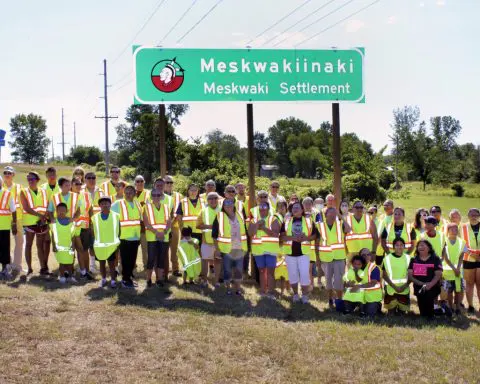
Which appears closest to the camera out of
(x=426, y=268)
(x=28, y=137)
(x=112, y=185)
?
(x=426, y=268)

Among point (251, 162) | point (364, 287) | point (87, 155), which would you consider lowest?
point (364, 287)

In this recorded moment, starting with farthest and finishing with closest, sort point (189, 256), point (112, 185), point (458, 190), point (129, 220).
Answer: point (458, 190) → point (112, 185) → point (189, 256) → point (129, 220)

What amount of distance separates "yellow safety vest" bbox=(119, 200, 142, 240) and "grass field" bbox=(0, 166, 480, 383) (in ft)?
3.34

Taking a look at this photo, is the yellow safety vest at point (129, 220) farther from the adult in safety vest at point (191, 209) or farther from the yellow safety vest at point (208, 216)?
the yellow safety vest at point (208, 216)

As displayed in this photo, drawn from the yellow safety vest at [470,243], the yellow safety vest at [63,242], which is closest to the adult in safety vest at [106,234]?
the yellow safety vest at [63,242]

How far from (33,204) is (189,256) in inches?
119

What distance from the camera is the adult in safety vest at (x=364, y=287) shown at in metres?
8.84

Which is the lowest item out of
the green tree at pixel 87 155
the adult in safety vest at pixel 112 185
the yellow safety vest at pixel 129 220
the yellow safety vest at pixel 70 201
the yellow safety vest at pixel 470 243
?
the yellow safety vest at pixel 470 243

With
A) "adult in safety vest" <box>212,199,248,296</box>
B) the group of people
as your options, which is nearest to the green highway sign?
the group of people

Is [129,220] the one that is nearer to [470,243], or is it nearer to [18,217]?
[18,217]

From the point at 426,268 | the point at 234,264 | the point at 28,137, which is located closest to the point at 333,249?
the point at 426,268

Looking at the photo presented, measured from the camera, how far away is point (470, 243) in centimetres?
943

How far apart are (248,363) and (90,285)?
377cm

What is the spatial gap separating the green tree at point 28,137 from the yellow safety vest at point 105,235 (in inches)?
2914
